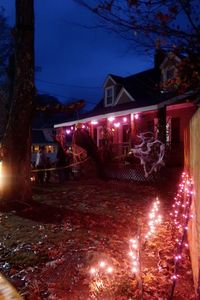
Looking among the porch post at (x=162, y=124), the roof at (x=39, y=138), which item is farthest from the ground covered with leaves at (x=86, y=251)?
the roof at (x=39, y=138)

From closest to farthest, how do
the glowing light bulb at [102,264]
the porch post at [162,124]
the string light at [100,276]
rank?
the string light at [100,276] → the glowing light bulb at [102,264] → the porch post at [162,124]

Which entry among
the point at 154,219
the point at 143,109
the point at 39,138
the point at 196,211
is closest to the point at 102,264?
the point at 196,211

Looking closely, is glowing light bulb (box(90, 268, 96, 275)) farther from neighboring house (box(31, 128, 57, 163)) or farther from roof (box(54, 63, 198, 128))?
neighboring house (box(31, 128, 57, 163))

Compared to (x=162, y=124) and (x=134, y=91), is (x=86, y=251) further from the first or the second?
(x=134, y=91)

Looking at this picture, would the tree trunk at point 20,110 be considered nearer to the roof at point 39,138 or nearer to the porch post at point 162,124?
the porch post at point 162,124

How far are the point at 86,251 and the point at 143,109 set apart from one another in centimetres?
1418

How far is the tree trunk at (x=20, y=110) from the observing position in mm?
9711

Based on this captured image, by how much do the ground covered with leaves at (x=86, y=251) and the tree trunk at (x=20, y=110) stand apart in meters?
0.80

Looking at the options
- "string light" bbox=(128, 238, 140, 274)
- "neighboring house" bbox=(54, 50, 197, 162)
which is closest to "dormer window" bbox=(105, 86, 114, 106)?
"neighboring house" bbox=(54, 50, 197, 162)

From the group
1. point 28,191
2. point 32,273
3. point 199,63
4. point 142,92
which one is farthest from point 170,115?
point 32,273

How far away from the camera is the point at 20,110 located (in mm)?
9688

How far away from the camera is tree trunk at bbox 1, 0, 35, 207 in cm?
971

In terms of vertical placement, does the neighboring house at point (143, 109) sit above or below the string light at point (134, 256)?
above

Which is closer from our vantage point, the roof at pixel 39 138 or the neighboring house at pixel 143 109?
the neighboring house at pixel 143 109
